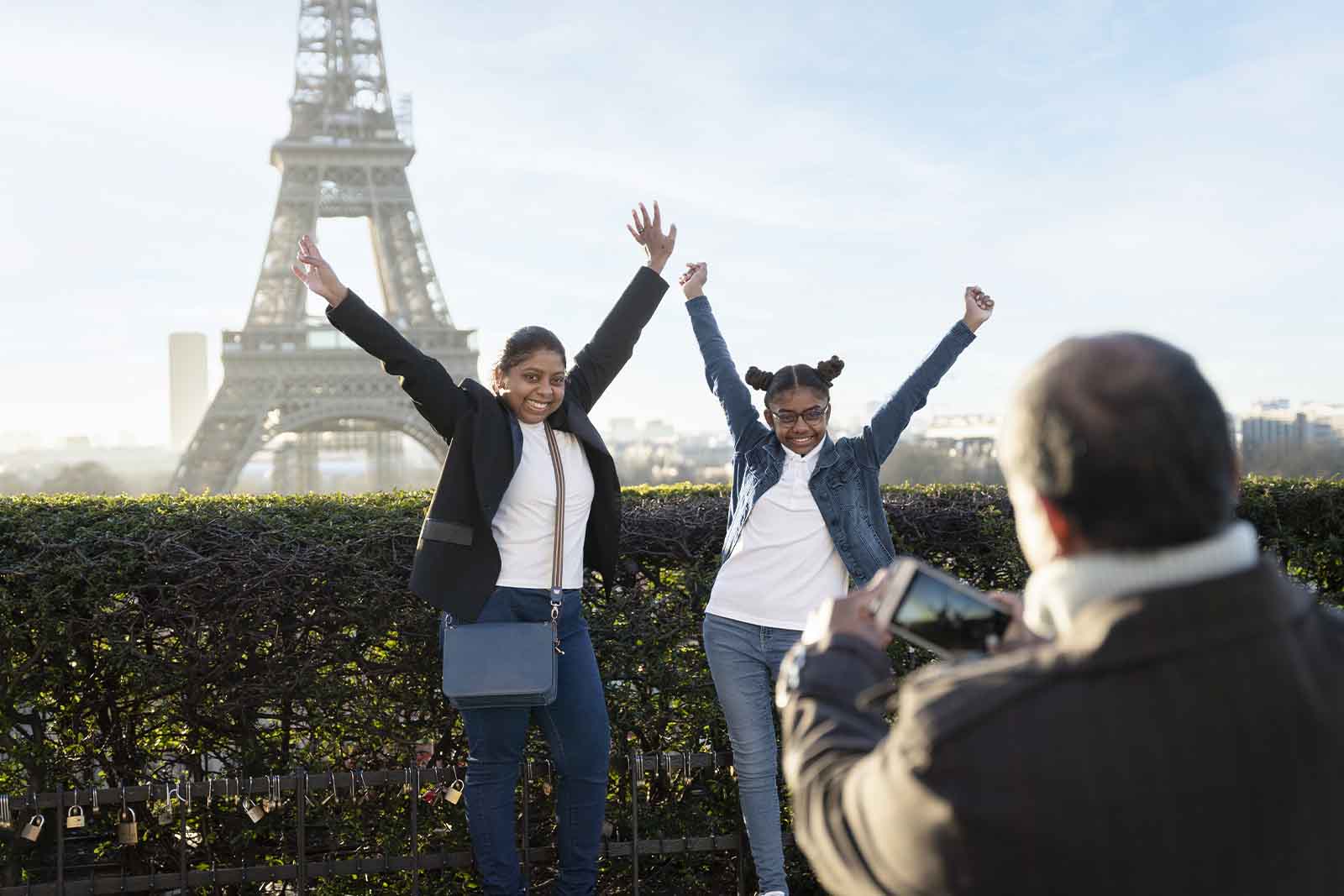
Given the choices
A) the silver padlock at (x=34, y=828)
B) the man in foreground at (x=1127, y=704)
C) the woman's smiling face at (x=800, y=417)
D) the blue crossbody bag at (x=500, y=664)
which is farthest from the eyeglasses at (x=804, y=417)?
the silver padlock at (x=34, y=828)

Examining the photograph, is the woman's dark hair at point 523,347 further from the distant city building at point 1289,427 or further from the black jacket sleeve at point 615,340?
the distant city building at point 1289,427

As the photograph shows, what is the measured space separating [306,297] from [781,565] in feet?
108

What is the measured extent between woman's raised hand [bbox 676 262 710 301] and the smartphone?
8.93ft

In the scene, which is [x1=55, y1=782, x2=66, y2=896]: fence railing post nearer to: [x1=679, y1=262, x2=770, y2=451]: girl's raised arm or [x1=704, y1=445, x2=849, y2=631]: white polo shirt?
[x1=704, y1=445, x2=849, y2=631]: white polo shirt

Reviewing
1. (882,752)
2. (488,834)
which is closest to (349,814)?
(488,834)

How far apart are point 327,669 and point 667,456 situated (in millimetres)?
77490

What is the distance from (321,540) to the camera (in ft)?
12.8

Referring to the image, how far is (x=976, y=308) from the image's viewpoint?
3893 millimetres

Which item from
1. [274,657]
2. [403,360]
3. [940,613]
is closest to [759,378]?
[403,360]

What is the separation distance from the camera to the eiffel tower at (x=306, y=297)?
28781 mm

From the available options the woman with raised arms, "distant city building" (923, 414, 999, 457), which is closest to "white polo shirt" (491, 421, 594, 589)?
the woman with raised arms

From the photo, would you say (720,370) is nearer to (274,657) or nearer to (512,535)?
(512,535)

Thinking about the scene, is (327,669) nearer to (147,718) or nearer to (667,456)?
(147,718)

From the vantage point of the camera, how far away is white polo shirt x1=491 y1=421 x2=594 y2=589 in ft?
11.3
